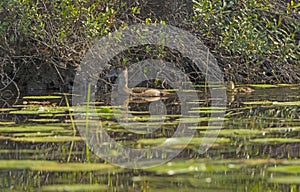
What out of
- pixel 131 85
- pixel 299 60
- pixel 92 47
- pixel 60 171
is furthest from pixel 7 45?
pixel 60 171

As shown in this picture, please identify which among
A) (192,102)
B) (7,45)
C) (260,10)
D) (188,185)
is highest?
(260,10)

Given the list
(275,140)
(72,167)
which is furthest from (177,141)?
(72,167)

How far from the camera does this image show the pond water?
3131 millimetres

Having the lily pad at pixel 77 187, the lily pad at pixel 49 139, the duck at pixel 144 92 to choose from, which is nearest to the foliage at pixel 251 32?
the duck at pixel 144 92

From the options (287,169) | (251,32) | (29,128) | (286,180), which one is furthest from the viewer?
(251,32)

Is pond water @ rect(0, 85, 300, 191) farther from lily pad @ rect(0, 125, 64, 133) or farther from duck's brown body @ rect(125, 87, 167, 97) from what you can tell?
duck's brown body @ rect(125, 87, 167, 97)

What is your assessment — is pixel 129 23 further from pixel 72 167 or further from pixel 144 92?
pixel 72 167

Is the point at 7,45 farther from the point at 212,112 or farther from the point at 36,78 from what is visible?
the point at 212,112

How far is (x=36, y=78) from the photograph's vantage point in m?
8.50

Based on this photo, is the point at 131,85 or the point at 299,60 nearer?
the point at 131,85

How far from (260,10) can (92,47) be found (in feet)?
7.63

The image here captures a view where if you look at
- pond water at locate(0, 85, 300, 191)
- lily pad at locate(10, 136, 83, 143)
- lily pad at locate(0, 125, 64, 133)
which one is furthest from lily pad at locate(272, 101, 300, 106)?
lily pad at locate(10, 136, 83, 143)

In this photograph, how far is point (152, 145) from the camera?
408cm

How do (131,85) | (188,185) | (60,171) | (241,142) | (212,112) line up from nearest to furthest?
(188,185) → (60,171) → (241,142) → (212,112) → (131,85)
